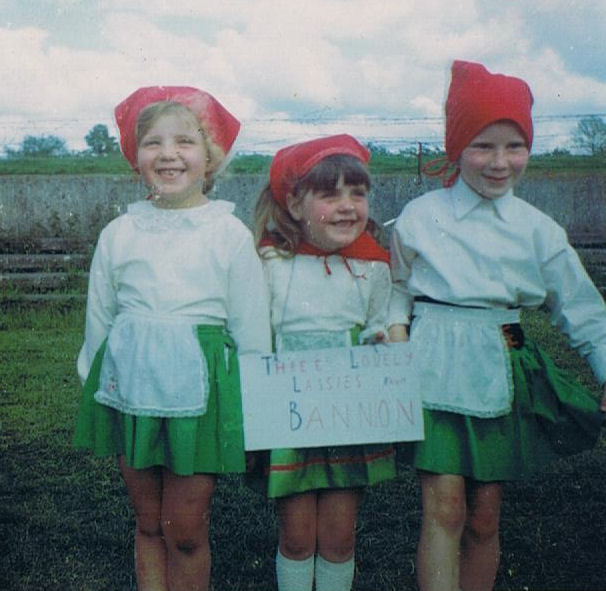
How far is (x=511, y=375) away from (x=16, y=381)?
2.87m

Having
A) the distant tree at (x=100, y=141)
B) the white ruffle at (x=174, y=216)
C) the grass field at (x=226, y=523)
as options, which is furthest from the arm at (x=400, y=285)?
the distant tree at (x=100, y=141)

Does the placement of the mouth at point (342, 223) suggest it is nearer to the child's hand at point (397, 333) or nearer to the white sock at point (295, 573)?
the child's hand at point (397, 333)

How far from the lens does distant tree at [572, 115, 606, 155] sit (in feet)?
9.26

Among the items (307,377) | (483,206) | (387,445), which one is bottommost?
(387,445)

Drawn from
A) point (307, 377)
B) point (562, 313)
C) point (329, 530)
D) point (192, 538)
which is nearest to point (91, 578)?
point (192, 538)

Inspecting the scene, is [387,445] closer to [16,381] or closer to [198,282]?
[198,282]

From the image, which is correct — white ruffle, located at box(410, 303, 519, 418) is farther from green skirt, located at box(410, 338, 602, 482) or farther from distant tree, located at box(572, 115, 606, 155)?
distant tree, located at box(572, 115, 606, 155)

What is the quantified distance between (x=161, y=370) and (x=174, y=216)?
40 centimetres

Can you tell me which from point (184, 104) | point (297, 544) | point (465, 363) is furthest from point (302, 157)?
point (297, 544)

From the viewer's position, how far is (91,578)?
279 cm

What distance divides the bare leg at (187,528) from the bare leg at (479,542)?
688 mm

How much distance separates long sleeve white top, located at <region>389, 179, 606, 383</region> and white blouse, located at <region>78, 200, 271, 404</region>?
452mm

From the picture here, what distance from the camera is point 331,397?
229 centimetres

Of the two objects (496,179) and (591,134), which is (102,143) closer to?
(496,179)
